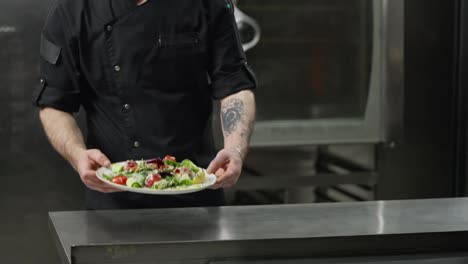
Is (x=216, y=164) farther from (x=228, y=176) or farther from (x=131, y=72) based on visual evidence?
(x=131, y=72)

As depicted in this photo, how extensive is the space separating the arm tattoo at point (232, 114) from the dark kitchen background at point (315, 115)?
709 mm

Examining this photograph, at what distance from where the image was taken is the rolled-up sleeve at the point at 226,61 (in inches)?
80.0

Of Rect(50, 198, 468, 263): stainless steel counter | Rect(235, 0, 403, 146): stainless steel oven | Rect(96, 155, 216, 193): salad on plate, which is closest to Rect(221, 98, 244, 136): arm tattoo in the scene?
Rect(96, 155, 216, 193): salad on plate

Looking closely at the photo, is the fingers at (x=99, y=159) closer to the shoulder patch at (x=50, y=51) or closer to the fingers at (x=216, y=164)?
the fingers at (x=216, y=164)

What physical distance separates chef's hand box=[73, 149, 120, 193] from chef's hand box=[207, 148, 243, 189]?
214 mm

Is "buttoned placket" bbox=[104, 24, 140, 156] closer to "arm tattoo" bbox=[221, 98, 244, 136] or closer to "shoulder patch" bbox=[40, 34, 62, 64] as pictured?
"shoulder patch" bbox=[40, 34, 62, 64]

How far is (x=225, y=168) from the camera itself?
1708mm

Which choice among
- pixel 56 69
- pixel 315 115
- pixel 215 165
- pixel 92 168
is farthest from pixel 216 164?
pixel 315 115

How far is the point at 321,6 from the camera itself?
108 inches

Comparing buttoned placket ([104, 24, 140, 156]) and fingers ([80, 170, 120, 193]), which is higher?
buttoned placket ([104, 24, 140, 156])

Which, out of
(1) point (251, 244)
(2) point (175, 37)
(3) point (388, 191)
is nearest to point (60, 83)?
(2) point (175, 37)

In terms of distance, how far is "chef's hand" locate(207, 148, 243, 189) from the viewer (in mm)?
1667

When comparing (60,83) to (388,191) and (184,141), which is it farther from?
(388,191)

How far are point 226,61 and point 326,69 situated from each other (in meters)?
0.82
